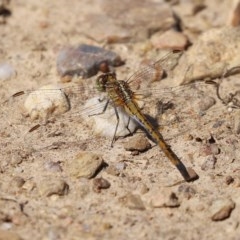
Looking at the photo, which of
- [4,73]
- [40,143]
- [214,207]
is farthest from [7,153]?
[214,207]

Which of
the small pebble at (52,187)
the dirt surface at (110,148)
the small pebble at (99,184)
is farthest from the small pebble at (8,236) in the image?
the small pebble at (99,184)

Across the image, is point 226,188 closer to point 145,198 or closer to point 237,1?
point 145,198

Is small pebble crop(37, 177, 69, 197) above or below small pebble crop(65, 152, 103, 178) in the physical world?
below

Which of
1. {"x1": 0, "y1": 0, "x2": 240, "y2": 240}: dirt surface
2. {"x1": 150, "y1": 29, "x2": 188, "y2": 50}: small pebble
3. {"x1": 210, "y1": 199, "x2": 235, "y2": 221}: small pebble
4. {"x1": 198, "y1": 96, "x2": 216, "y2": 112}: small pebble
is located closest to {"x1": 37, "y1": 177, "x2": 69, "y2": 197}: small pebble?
{"x1": 0, "y1": 0, "x2": 240, "y2": 240}: dirt surface

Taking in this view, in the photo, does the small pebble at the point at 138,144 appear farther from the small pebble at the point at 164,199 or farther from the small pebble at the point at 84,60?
the small pebble at the point at 84,60

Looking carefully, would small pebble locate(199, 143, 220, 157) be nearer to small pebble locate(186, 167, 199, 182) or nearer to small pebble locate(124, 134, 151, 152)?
small pebble locate(186, 167, 199, 182)

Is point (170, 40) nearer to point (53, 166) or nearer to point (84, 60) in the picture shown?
point (84, 60)
